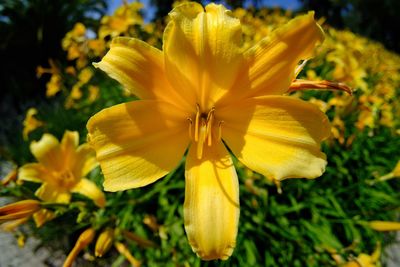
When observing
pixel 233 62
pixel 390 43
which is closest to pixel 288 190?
pixel 233 62

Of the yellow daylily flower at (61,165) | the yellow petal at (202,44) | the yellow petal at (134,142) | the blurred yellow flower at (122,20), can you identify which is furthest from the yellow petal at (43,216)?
the blurred yellow flower at (122,20)

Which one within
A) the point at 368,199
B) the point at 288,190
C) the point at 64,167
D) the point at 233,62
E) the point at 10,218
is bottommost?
the point at 368,199

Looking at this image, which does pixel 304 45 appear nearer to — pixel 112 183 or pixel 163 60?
pixel 163 60

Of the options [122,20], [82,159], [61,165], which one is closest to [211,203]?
[82,159]

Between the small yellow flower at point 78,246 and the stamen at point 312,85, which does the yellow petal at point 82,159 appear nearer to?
the small yellow flower at point 78,246

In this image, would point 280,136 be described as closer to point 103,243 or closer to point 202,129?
point 202,129

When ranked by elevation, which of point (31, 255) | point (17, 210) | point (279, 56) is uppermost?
point (279, 56)

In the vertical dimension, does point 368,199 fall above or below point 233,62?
below
